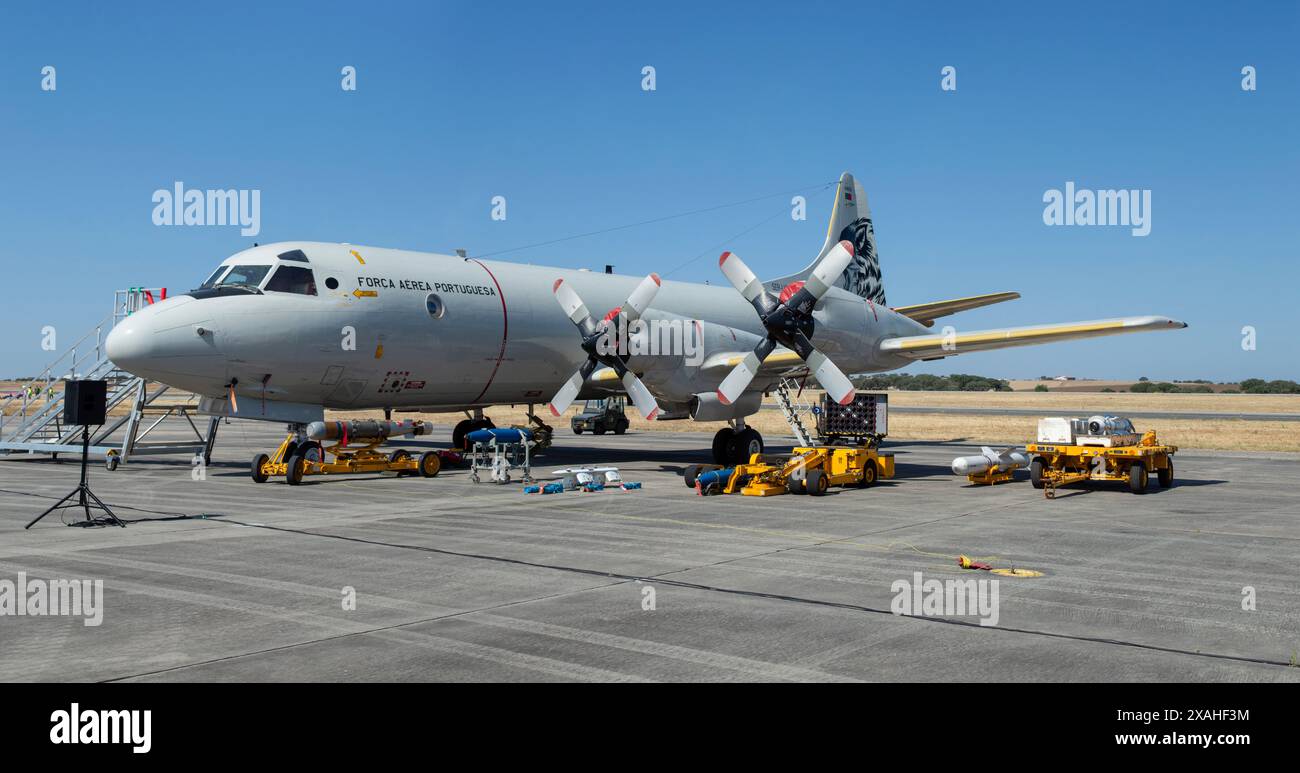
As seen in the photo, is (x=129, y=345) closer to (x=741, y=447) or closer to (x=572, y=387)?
(x=572, y=387)

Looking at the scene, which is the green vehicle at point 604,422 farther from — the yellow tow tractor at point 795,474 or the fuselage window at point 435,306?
the yellow tow tractor at point 795,474

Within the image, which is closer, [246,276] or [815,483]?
[815,483]

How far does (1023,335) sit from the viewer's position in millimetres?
22578

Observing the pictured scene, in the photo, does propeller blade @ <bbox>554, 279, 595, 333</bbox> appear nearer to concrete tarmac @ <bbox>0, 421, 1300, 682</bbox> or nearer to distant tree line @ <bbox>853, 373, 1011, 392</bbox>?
concrete tarmac @ <bbox>0, 421, 1300, 682</bbox>

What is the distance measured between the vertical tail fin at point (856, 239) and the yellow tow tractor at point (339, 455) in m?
14.5

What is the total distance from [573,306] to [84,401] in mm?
10911

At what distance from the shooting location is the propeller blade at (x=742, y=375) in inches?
→ 843

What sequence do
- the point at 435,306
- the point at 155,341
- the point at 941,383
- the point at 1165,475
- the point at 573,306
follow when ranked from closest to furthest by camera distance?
the point at 155,341 < the point at 1165,475 < the point at 435,306 < the point at 573,306 < the point at 941,383

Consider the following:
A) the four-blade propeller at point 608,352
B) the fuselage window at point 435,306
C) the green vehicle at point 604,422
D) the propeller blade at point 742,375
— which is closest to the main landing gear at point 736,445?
the four-blade propeller at point 608,352

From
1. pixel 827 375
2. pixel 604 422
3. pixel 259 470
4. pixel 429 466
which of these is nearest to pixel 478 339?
pixel 429 466

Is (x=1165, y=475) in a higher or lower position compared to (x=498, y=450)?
lower

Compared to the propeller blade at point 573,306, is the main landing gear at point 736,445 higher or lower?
lower

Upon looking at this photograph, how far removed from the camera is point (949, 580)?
35.3 feet
